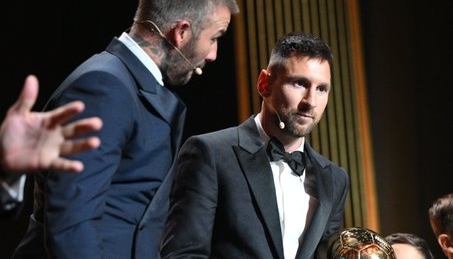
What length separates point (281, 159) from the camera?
2258mm

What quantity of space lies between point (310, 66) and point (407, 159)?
1.28m

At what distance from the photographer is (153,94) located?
1.70m

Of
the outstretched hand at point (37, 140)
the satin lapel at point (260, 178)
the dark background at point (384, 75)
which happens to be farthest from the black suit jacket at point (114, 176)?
the dark background at point (384, 75)

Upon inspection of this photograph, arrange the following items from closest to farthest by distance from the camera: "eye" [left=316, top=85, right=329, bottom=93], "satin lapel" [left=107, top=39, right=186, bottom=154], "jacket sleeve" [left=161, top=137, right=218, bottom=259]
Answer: "satin lapel" [left=107, top=39, right=186, bottom=154], "jacket sleeve" [left=161, top=137, right=218, bottom=259], "eye" [left=316, top=85, right=329, bottom=93]

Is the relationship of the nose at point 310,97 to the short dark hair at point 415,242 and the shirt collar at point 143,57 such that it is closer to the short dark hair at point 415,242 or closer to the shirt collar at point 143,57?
the shirt collar at point 143,57

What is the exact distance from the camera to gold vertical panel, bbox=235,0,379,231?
3457 mm

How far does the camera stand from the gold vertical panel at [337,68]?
3.46 m

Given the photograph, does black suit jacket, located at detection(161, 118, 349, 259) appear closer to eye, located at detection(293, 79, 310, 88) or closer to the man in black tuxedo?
the man in black tuxedo

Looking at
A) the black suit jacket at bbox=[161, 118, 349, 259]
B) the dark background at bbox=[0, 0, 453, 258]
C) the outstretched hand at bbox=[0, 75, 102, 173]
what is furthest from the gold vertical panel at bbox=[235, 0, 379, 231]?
the outstretched hand at bbox=[0, 75, 102, 173]

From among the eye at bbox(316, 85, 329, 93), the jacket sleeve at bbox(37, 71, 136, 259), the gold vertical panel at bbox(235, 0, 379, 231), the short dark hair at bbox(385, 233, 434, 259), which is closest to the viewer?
the jacket sleeve at bbox(37, 71, 136, 259)

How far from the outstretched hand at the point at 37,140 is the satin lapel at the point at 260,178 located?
951mm

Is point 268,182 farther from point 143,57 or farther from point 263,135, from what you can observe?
point 143,57

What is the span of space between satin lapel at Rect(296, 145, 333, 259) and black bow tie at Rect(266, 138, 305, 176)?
0.16 feet

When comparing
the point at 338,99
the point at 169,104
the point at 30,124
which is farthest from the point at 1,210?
the point at 338,99
